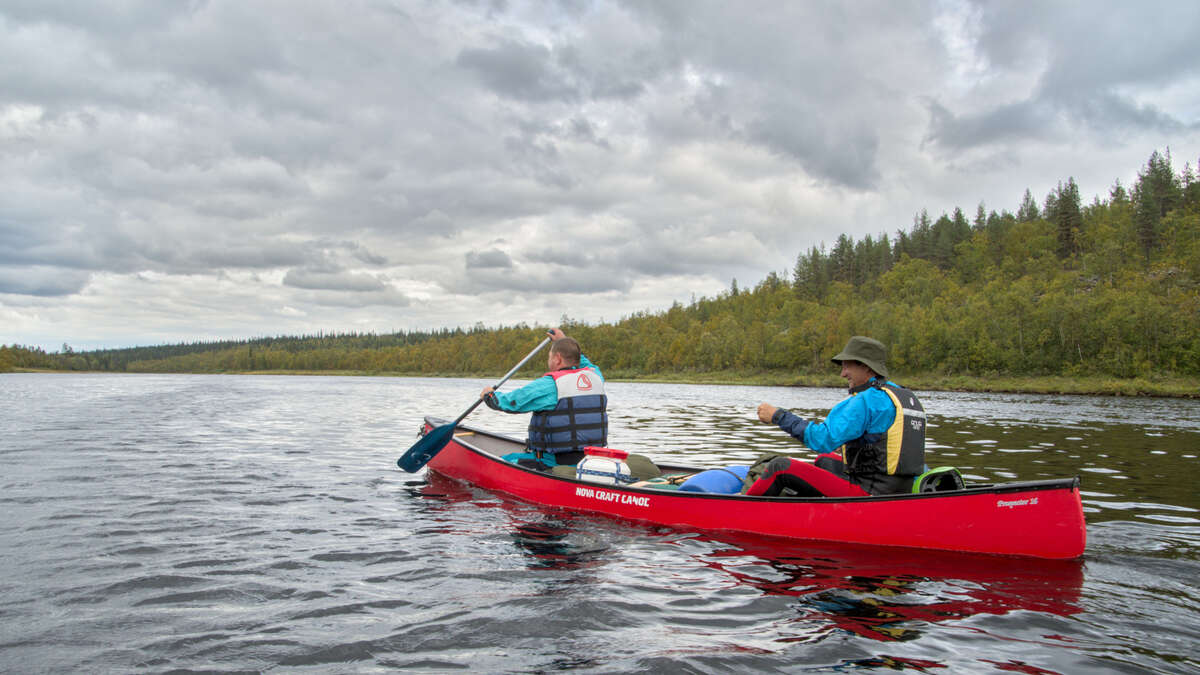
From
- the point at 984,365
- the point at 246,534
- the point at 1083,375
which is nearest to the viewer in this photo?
the point at 246,534

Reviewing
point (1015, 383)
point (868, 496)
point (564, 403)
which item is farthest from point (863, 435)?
point (1015, 383)

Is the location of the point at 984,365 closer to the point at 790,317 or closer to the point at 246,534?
the point at 790,317

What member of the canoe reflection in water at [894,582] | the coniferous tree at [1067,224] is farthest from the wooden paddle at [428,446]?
the coniferous tree at [1067,224]

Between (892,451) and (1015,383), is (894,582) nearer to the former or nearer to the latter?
(892,451)

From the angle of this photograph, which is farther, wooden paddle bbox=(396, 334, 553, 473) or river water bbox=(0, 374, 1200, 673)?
wooden paddle bbox=(396, 334, 553, 473)

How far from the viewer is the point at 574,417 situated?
994 centimetres

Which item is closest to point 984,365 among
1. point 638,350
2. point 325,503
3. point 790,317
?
point 790,317

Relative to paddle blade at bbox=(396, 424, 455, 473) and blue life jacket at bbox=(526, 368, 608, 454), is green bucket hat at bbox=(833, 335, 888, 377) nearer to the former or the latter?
blue life jacket at bbox=(526, 368, 608, 454)

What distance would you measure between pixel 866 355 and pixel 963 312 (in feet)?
302

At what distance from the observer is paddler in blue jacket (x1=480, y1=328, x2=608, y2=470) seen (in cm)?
952

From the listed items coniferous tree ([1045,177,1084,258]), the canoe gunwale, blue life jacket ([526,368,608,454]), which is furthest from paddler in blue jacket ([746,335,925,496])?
coniferous tree ([1045,177,1084,258])

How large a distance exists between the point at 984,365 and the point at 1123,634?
3156 inches

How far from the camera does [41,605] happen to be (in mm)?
5367

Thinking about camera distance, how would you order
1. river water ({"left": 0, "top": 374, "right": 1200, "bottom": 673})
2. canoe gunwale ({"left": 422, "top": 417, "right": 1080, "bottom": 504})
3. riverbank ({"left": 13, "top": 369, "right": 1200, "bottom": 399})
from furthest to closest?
riverbank ({"left": 13, "top": 369, "right": 1200, "bottom": 399})
canoe gunwale ({"left": 422, "top": 417, "right": 1080, "bottom": 504})
river water ({"left": 0, "top": 374, "right": 1200, "bottom": 673})
